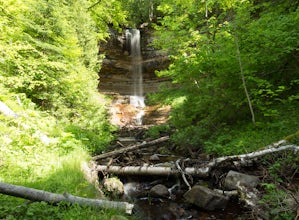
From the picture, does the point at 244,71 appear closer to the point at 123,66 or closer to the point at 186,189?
the point at 186,189

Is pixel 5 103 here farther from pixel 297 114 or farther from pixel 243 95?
Result: pixel 297 114

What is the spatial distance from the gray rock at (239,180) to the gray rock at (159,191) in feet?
4.54

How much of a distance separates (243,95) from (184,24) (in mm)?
6682

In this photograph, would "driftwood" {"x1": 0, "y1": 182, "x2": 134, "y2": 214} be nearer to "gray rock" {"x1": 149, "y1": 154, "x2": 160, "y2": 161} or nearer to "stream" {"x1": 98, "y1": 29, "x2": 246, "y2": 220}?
"stream" {"x1": 98, "y1": 29, "x2": 246, "y2": 220}

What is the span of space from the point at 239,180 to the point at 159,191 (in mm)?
1831

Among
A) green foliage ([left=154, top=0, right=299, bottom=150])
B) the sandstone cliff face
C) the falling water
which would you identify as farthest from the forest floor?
the sandstone cliff face

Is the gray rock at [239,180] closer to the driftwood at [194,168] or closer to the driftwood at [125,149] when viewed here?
the driftwood at [194,168]

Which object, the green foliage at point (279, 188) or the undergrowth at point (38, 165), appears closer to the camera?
the undergrowth at point (38, 165)

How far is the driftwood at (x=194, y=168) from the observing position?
16.9 feet

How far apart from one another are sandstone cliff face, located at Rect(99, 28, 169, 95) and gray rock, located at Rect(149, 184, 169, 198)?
19.7 m

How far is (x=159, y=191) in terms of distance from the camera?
559cm

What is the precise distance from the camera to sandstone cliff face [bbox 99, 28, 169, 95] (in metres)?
25.3

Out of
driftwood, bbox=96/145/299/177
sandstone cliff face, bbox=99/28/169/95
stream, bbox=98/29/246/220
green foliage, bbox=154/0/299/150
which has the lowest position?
stream, bbox=98/29/246/220

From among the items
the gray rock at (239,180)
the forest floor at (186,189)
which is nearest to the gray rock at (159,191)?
the forest floor at (186,189)
